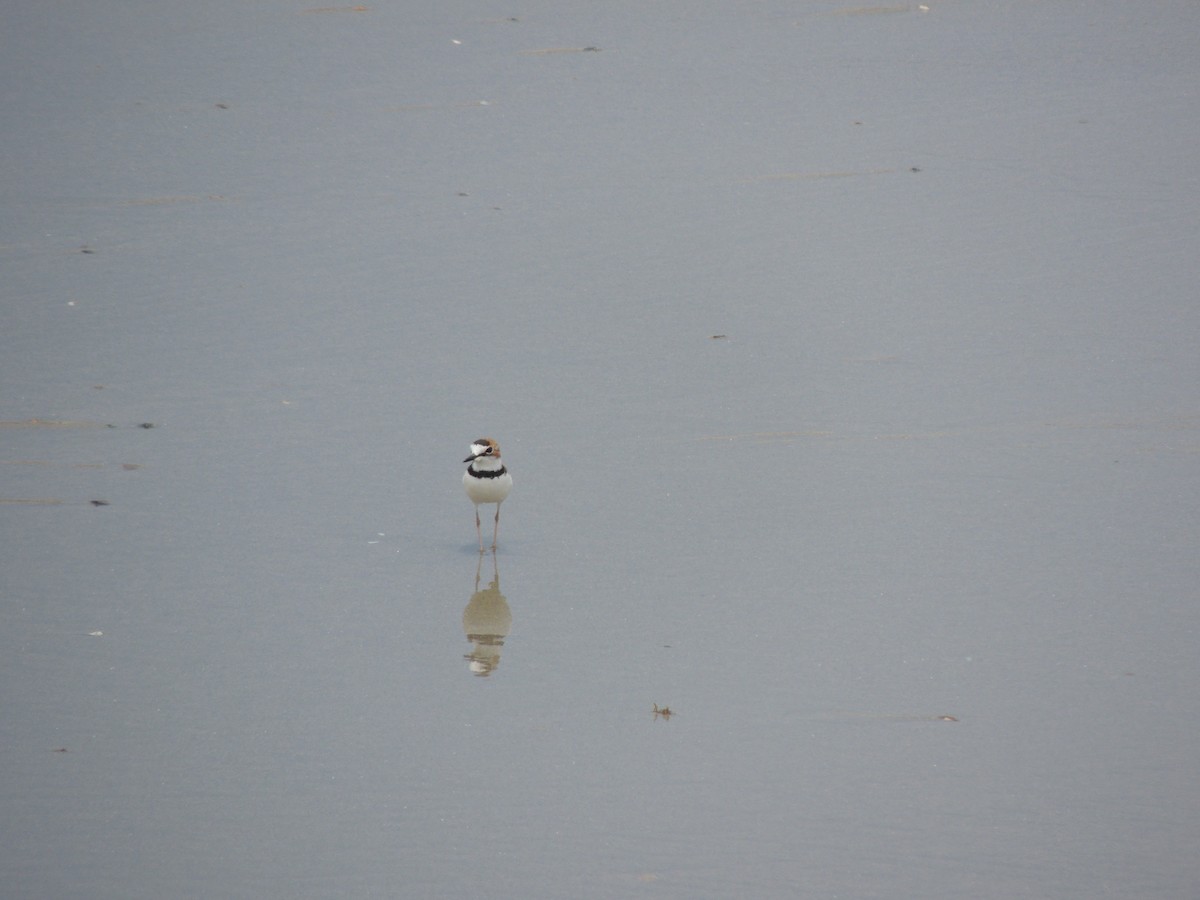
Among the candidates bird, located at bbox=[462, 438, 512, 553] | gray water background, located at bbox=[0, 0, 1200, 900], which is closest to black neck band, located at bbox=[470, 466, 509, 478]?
bird, located at bbox=[462, 438, 512, 553]

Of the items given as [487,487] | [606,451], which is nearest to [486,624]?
[487,487]

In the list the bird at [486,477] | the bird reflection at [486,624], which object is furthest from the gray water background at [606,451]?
the bird at [486,477]

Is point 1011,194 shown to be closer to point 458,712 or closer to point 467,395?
point 467,395

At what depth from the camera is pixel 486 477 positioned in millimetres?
6051

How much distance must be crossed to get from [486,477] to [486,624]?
77cm

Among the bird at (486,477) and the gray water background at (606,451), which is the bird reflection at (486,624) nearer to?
the gray water background at (606,451)

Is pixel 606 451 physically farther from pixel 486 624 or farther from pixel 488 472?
pixel 486 624

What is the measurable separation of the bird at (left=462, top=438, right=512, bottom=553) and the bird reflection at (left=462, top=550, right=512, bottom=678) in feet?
1.07

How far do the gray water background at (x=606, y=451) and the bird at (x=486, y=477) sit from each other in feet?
0.77

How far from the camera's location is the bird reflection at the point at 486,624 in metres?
5.18

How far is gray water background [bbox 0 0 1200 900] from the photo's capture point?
431 cm

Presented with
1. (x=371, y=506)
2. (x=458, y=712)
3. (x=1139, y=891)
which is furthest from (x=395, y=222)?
(x=1139, y=891)

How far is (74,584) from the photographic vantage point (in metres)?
5.66

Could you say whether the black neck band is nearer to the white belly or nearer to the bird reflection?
the white belly
